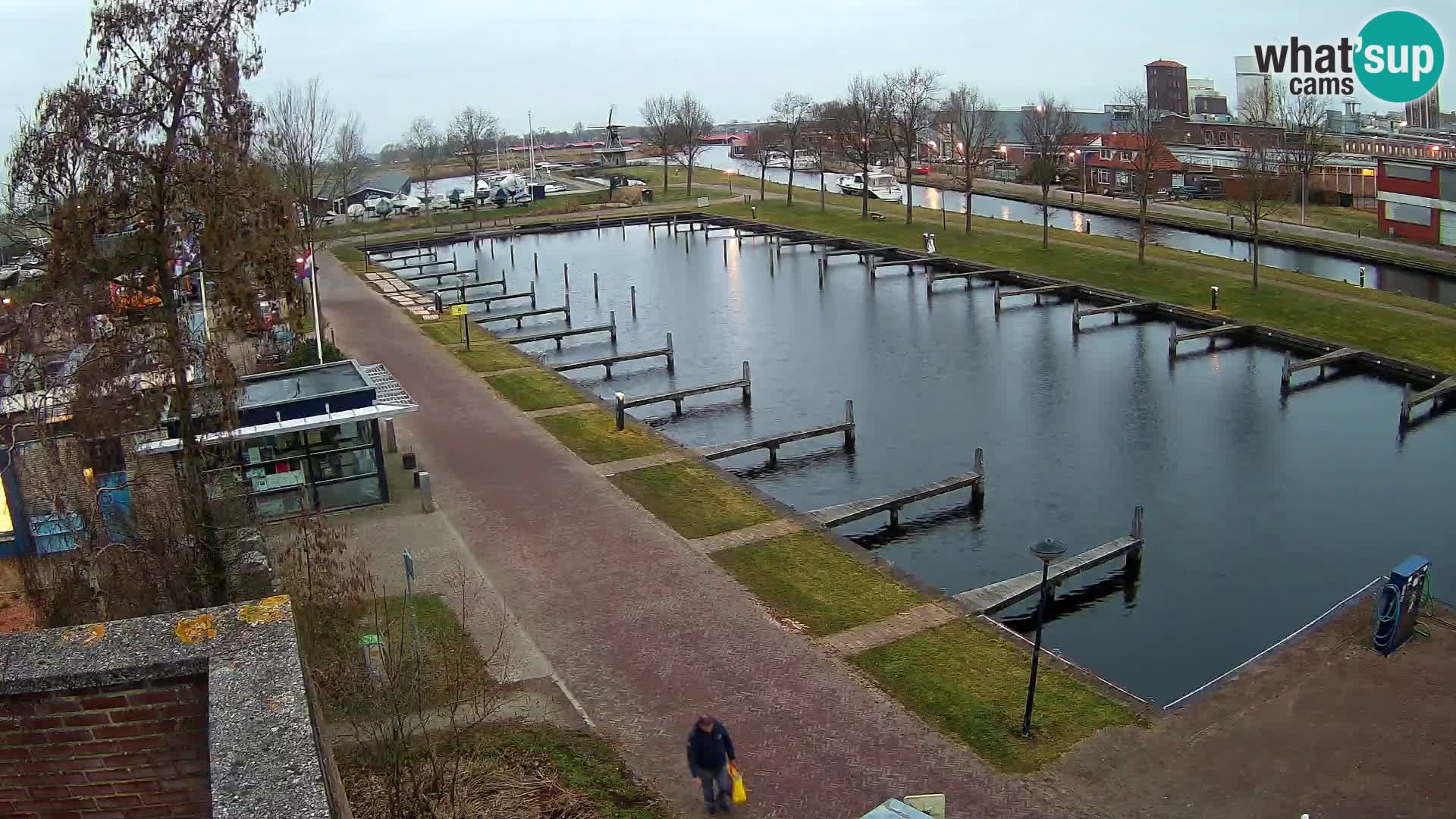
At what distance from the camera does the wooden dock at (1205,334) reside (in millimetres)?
39000

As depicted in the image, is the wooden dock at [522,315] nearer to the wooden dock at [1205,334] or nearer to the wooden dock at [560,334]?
the wooden dock at [560,334]

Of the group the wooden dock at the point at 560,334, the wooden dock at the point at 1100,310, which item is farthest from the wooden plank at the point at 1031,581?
the wooden dock at the point at 560,334

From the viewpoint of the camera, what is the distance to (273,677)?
6.03 metres

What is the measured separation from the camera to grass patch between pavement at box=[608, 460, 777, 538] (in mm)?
23422

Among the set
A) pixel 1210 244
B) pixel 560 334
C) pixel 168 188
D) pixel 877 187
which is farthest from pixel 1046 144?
pixel 168 188

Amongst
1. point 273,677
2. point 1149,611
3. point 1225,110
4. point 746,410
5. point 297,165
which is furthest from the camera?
point 1225,110

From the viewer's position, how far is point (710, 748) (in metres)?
13.4

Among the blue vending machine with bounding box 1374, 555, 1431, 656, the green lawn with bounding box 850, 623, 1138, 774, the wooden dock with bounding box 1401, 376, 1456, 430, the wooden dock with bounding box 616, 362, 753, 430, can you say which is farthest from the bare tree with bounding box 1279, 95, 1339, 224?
the green lawn with bounding box 850, 623, 1138, 774

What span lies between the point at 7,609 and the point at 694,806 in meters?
12.3

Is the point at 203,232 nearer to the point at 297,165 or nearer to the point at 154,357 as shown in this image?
the point at 154,357

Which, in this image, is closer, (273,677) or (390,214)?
(273,677)

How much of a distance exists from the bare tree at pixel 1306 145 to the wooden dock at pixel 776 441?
43.3m

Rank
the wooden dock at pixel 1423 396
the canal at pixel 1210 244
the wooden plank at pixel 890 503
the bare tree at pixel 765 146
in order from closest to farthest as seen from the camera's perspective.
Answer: the wooden plank at pixel 890 503 → the wooden dock at pixel 1423 396 → the canal at pixel 1210 244 → the bare tree at pixel 765 146

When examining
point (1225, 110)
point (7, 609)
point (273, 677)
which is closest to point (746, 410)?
point (7, 609)
